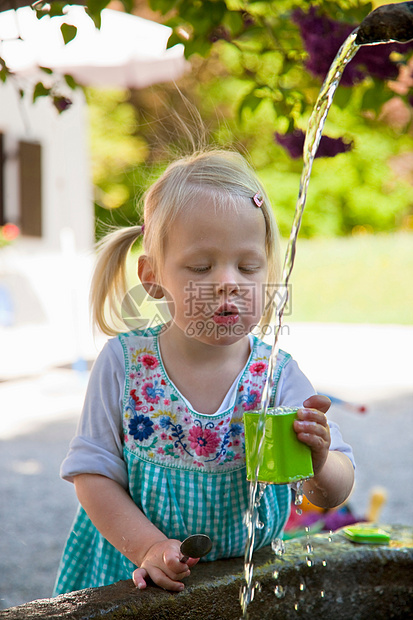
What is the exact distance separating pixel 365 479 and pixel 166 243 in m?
3.18

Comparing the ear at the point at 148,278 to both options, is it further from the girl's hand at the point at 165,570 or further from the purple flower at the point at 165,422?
the girl's hand at the point at 165,570

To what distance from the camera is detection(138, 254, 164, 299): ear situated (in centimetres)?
168

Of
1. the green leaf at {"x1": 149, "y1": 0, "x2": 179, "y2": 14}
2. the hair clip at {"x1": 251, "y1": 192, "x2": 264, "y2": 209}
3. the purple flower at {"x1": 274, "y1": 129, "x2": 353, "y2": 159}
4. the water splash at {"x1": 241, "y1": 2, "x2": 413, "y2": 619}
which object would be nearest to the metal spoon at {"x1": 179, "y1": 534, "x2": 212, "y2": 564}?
the water splash at {"x1": 241, "y1": 2, "x2": 413, "y2": 619}

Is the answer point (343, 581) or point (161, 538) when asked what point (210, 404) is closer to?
point (161, 538)

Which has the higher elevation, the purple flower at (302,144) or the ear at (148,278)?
the purple flower at (302,144)

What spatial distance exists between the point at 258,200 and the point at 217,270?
222 millimetres

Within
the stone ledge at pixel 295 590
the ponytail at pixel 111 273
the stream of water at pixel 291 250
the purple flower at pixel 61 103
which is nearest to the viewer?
the stone ledge at pixel 295 590

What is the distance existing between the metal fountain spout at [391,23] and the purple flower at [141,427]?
952 millimetres

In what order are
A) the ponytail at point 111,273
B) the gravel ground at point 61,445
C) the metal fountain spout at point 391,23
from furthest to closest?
1. the gravel ground at point 61,445
2. the ponytail at point 111,273
3. the metal fountain spout at point 391,23

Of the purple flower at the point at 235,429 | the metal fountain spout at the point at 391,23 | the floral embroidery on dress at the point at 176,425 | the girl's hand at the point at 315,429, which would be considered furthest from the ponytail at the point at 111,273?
the metal fountain spout at the point at 391,23

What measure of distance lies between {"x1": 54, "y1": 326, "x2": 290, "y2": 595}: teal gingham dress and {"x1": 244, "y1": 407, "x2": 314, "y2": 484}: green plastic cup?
11.0 inches

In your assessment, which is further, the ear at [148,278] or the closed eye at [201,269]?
the ear at [148,278]

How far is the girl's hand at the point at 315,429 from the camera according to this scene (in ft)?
4.20

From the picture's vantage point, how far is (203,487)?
1548 mm
